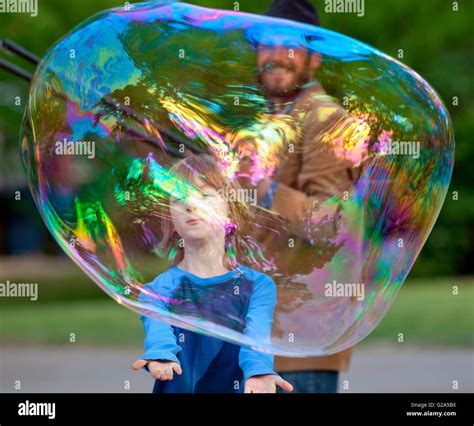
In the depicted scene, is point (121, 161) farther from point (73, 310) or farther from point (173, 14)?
point (73, 310)

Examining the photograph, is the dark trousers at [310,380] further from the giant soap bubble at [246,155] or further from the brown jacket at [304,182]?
the brown jacket at [304,182]

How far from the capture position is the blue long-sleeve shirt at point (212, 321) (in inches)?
106

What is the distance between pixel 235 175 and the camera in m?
2.97

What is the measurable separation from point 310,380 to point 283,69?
3.72ft

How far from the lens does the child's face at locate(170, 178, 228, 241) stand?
2.81 meters

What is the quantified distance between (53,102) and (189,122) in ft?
1.49

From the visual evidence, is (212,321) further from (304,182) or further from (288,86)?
(288,86)

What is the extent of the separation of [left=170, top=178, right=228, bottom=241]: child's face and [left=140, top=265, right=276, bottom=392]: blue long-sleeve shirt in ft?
0.41

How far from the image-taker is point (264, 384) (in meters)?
2.62

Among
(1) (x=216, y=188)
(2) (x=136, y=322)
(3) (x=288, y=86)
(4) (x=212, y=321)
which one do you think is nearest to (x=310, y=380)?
(4) (x=212, y=321)

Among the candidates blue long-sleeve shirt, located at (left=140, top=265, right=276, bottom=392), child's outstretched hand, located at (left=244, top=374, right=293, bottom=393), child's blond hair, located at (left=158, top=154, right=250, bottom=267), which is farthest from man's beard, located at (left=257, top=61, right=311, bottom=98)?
child's outstretched hand, located at (left=244, top=374, right=293, bottom=393)

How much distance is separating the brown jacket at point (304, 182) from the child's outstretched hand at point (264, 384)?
0.26m

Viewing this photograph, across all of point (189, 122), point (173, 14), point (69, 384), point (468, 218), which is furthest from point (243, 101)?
point (468, 218)

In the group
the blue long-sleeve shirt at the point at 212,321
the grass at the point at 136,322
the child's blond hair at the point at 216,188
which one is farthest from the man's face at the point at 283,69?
the grass at the point at 136,322
